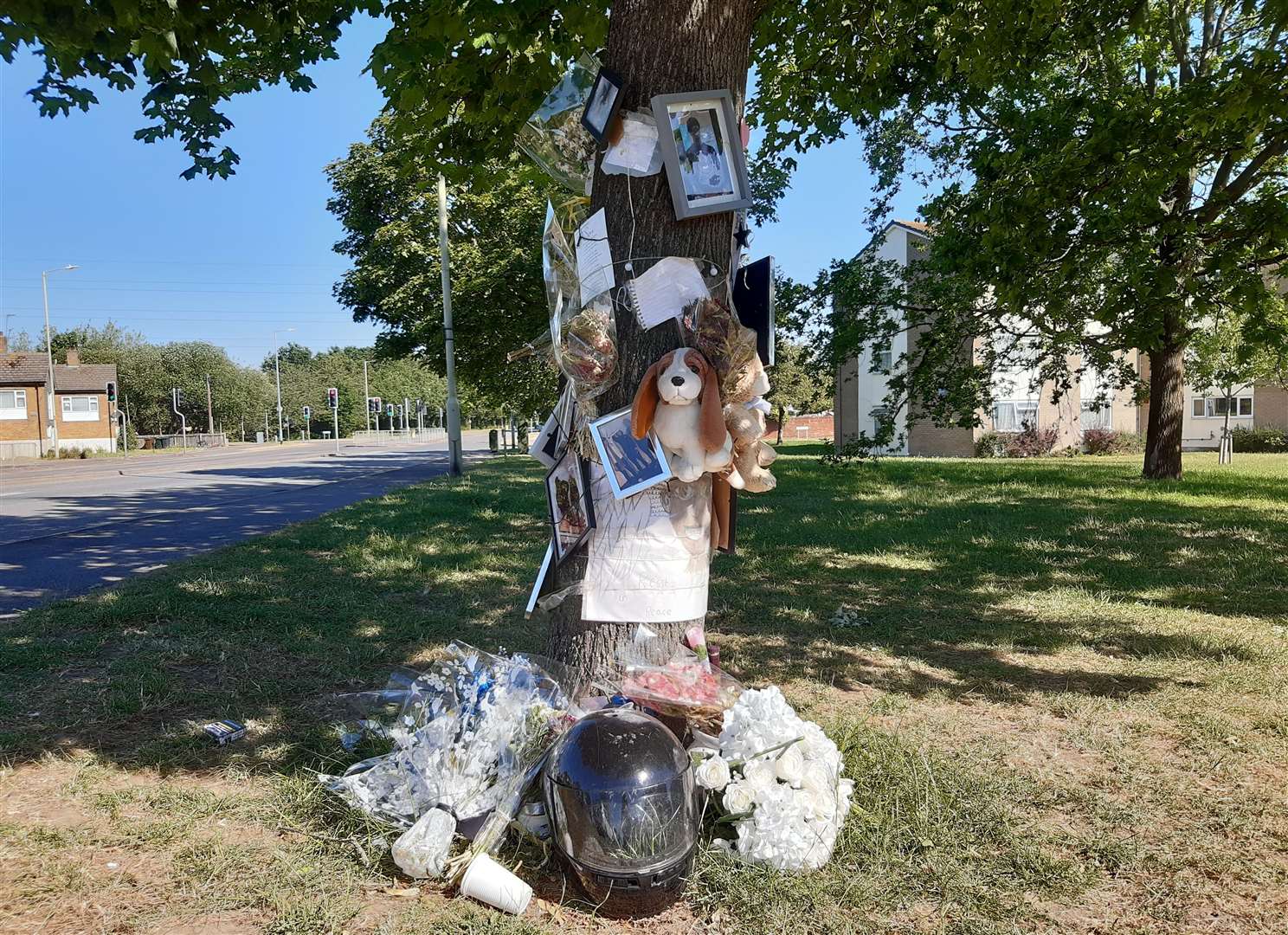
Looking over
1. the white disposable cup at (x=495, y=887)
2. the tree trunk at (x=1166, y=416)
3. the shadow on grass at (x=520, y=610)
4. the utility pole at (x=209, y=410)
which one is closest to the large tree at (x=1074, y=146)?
the shadow on grass at (x=520, y=610)

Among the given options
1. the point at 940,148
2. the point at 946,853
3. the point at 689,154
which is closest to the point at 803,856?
the point at 946,853

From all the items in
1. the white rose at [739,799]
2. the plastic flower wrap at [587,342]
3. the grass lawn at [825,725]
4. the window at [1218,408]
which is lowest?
the grass lawn at [825,725]

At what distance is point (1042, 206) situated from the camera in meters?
6.87

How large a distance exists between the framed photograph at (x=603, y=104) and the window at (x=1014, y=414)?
36405 millimetres

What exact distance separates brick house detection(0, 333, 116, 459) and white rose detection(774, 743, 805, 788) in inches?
2080

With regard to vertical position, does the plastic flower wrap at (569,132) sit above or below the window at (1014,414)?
above

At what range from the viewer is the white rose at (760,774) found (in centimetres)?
293

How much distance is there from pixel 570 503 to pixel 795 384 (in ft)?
151

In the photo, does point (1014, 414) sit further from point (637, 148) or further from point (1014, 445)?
point (637, 148)

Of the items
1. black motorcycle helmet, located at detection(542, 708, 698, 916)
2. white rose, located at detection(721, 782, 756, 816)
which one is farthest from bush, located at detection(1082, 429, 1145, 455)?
black motorcycle helmet, located at detection(542, 708, 698, 916)

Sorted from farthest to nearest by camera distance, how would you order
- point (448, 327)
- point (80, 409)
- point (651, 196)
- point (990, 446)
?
1. point (80, 409)
2. point (990, 446)
3. point (448, 327)
4. point (651, 196)

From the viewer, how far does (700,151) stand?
11.1 ft

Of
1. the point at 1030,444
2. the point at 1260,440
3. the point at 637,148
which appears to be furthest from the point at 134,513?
the point at 1260,440

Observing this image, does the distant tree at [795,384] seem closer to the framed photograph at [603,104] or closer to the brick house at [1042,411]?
the brick house at [1042,411]
